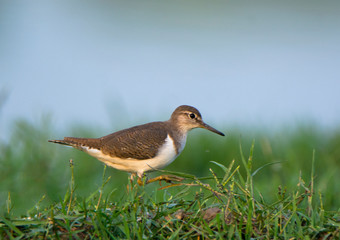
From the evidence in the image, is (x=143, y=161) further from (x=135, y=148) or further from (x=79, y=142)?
(x=79, y=142)

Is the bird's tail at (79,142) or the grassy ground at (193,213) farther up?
the bird's tail at (79,142)

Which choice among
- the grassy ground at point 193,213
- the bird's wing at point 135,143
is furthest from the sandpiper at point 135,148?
the grassy ground at point 193,213

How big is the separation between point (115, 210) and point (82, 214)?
21cm

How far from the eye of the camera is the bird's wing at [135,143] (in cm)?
569

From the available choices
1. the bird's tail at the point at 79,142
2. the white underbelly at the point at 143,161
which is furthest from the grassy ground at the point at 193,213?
the bird's tail at the point at 79,142

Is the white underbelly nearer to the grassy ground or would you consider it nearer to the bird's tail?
the bird's tail

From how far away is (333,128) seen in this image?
24.6 feet

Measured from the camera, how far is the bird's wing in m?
5.69

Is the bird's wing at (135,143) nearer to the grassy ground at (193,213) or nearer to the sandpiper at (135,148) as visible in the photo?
the sandpiper at (135,148)

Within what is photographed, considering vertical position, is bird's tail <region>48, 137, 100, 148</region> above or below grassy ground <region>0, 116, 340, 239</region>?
above

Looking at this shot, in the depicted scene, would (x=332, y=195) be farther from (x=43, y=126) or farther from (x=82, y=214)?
(x=43, y=126)

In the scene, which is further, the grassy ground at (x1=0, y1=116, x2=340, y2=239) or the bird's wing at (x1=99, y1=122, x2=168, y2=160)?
the bird's wing at (x1=99, y1=122, x2=168, y2=160)

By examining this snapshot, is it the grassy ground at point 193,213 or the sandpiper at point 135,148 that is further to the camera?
the sandpiper at point 135,148

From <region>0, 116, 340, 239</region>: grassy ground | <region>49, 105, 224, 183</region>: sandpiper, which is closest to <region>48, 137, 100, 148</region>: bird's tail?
<region>49, 105, 224, 183</region>: sandpiper
